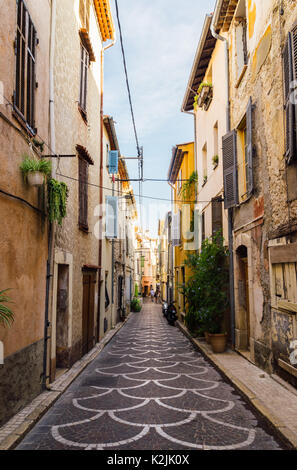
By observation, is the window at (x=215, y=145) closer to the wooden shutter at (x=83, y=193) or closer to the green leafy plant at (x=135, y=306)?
the wooden shutter at (x=83, y=193)

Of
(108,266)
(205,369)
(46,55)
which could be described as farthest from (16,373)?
(108,266)

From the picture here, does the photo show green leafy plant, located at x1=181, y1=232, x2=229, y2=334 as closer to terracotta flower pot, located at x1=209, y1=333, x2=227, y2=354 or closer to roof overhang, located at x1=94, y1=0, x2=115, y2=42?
terracotta flower pot, located at x1=209, y1=333, x2=227, y2=354

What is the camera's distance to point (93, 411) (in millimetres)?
5328

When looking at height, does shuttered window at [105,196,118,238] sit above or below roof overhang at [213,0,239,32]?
below

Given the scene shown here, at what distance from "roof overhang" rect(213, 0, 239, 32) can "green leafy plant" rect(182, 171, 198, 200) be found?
20.4 feet

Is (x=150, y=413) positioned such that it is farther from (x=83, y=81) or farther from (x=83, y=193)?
(x=83, y=81)

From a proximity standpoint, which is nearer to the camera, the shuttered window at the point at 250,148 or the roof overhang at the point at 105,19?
the shuttered window at the point at 250,148

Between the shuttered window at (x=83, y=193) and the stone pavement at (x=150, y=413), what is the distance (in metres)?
3.73

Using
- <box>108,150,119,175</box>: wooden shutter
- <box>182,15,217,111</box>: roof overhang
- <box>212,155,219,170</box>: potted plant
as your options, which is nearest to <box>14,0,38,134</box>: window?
<box>212,155,219,170</box>: potted plant

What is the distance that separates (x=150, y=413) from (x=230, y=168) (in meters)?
6.49

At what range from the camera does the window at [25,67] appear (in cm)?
537

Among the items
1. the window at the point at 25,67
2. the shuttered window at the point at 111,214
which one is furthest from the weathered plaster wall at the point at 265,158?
the shuttered window at the point at 111,214

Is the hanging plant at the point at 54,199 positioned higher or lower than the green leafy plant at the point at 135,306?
higher

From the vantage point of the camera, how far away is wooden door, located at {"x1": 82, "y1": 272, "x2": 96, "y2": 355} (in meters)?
9.96
